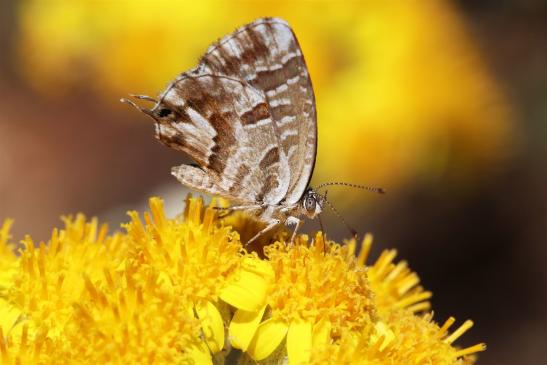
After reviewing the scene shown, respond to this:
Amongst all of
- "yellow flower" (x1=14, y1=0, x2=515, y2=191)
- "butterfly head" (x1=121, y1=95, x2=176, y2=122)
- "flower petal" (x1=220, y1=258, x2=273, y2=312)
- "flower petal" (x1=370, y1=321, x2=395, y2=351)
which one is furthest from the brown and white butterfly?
"yellow flower" (x1=14, y1=0, x2=515, y2=191)

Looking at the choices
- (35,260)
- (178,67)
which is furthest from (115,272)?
(178,67)

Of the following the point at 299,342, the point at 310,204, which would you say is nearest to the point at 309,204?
the point at 310,204

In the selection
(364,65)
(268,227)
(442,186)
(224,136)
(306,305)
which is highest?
(364,65)

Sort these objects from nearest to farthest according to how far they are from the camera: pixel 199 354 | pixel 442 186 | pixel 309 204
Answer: pixel 199 354
pixel 309 204
pixel 442 186

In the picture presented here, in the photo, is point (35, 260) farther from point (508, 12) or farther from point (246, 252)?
point (508, 12)

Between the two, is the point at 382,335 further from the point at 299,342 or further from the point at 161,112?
the point at 161,112

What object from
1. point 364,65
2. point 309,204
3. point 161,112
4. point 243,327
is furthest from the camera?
point 364,65

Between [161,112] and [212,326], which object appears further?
[161,112]
